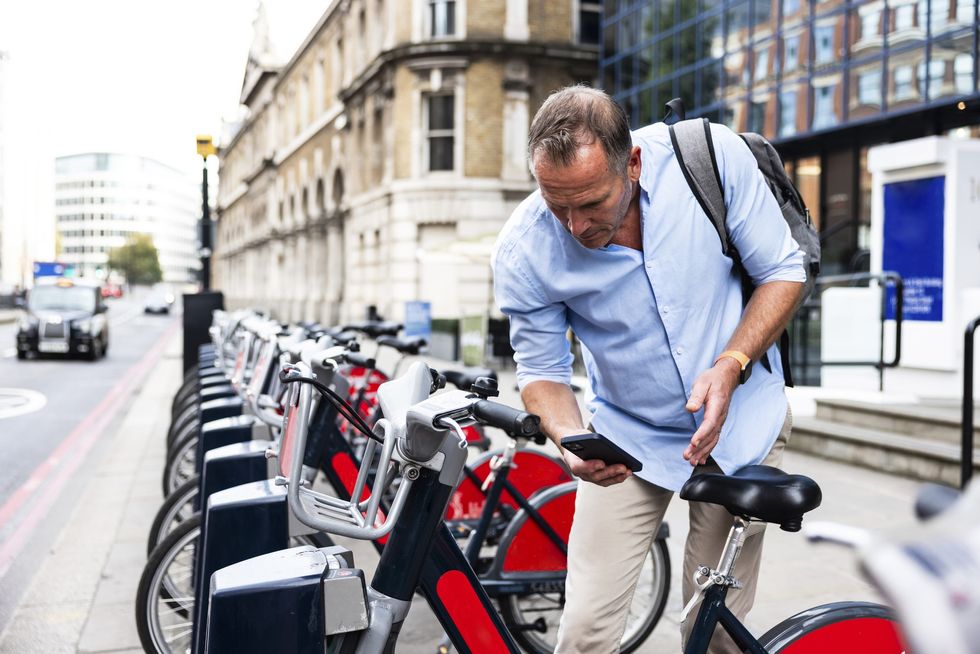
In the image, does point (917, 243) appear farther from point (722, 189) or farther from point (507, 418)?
point (507, 418)

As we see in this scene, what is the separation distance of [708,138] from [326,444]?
2.24 metres

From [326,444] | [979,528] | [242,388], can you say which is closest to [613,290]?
[979,528]

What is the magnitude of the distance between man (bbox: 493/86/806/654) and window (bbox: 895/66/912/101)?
13015 mm

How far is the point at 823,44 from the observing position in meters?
15.7

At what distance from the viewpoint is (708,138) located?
2361 mm

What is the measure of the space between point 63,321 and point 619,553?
19.8 m

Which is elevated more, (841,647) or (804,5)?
(804,5)

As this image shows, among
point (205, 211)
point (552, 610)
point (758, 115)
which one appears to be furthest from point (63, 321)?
point (552, 610)

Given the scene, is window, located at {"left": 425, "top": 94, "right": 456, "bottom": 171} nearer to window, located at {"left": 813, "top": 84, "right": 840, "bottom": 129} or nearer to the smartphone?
window, located at {"left": 813, "top": 84, "right": 840, "bottom": 129}

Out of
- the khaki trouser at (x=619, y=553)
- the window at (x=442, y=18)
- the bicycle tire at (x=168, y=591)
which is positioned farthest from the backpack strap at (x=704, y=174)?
the window at (x=442, y=18)

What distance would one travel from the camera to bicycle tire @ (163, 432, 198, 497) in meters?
5.83

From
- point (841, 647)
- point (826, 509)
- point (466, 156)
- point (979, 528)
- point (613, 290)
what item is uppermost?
point (466, 156)

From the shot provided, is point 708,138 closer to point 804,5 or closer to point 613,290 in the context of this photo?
point 613,290

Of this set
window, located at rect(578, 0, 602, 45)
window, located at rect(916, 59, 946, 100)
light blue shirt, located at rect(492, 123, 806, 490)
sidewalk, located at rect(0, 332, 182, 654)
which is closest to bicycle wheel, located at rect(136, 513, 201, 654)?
sidewalk, located at rect(0, 332, 182, 654)
